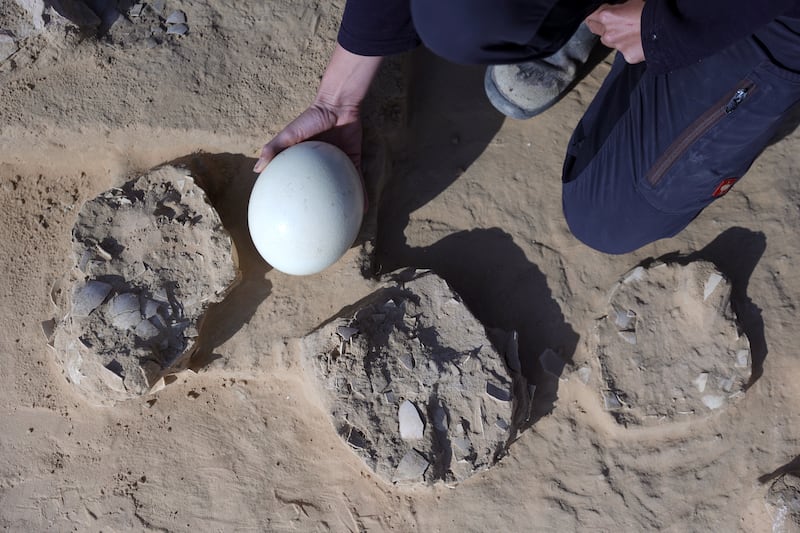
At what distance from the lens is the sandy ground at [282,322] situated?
2.20 metres

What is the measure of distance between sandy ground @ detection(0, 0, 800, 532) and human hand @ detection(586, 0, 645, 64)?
62 centimetres

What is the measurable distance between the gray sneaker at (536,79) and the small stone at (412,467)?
128 cm

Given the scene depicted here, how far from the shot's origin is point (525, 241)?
229 centimetres

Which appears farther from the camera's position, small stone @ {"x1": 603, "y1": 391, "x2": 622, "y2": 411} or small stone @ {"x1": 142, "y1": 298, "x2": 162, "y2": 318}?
small stone @ {"x1": 603, "y1": 391, "x2": 622, "y2": 411}

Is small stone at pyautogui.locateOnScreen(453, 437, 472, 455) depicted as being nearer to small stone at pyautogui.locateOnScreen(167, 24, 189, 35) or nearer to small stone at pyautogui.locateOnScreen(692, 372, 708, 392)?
small stone at pyautogui.locateOnScreen(692, 372, 708, 392)

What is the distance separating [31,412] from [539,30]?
216 cm

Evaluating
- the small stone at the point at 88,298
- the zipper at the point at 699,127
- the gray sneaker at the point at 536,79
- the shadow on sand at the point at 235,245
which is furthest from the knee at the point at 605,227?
the small stone at the point at 88,298

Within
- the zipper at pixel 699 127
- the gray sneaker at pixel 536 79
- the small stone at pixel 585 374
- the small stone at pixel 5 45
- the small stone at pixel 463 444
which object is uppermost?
the zipper at pixel 699 127

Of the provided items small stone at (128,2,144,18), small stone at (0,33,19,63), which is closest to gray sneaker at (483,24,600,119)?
small stone at (128,2,144,18)

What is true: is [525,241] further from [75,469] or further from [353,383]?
[75,469]

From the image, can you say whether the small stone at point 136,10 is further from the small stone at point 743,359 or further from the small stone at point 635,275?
the small stone at point 743,359

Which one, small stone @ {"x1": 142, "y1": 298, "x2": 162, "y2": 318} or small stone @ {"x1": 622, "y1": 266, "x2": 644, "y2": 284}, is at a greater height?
small stone @ {"x1": 622, "y1": 266, "x2": 644, "y2": 284}

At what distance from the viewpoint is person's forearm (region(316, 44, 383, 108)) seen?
2.02 m

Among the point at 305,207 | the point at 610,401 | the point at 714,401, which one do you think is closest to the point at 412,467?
the point at 610,401
